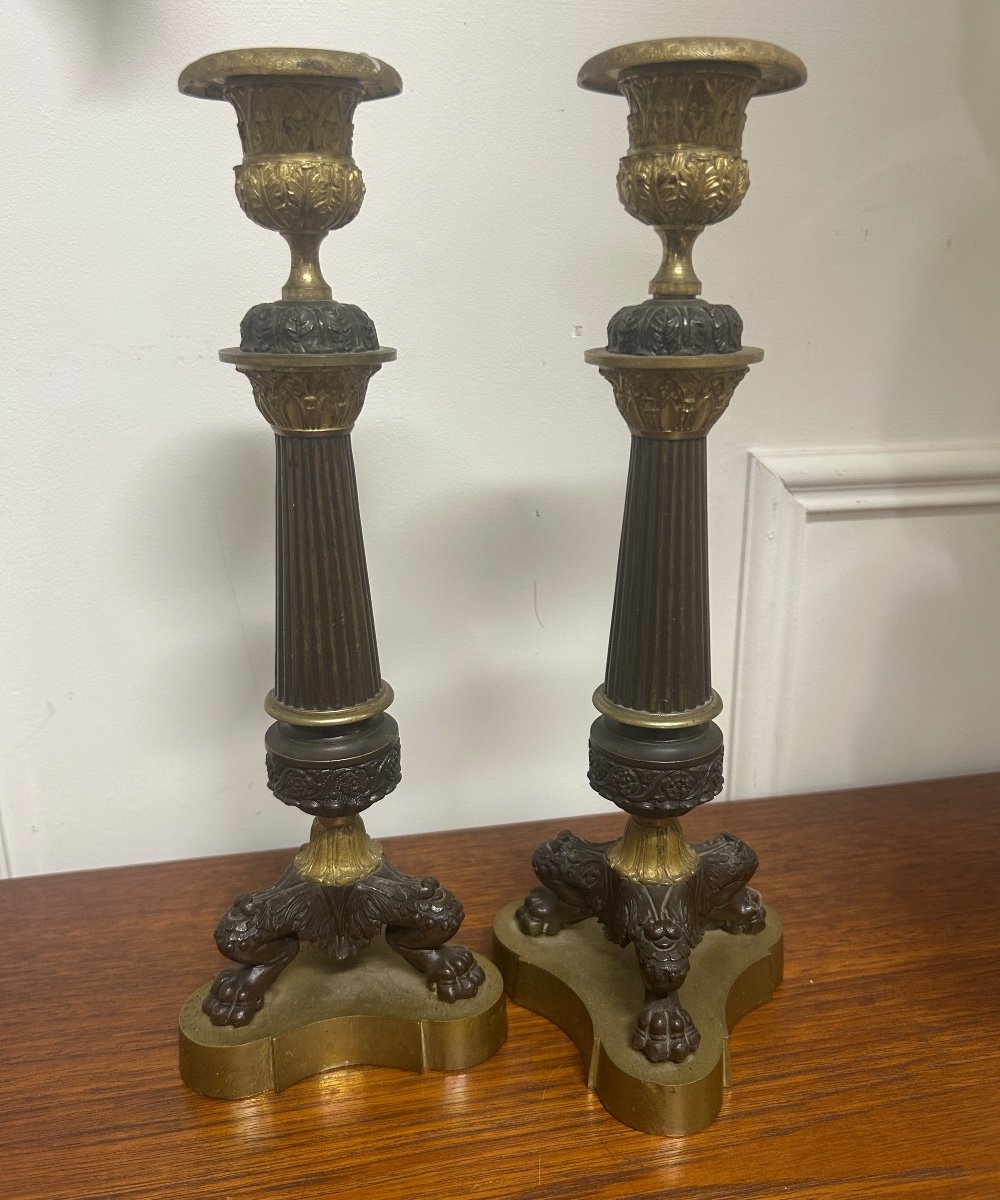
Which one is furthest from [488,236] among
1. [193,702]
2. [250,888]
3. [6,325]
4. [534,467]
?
[250,888]

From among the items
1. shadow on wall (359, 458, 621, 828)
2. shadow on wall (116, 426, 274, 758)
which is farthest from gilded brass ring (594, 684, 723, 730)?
shadow on wall (116, 426, 274, 758)

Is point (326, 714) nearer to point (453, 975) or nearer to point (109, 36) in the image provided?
point (453, 975)

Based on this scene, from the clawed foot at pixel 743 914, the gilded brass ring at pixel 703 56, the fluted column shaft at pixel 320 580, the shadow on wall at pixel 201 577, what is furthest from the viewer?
the shadow on wall at pixel 201 577

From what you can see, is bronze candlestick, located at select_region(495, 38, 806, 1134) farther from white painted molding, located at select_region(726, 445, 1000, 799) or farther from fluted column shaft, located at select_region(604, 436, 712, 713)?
white painted molding, located at select_region(726, 445, 1000, 799)

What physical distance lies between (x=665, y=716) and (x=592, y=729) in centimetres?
6

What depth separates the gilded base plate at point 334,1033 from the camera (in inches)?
28.7

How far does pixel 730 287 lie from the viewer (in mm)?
982

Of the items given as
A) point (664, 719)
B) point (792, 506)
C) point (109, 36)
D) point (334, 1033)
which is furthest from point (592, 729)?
point (109, 36)

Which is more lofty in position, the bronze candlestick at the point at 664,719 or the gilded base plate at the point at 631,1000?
the bronze candlestick at the point at 664,719

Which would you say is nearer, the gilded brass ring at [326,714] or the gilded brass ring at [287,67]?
the gilded brass ring at [287,67]

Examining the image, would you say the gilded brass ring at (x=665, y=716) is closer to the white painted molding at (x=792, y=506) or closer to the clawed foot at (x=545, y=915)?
the clawed foot at (x=545, y=915)

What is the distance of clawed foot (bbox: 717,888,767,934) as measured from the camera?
836 mm

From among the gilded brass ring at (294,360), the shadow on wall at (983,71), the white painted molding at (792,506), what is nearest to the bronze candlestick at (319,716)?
the gilded brass ring at (294,360)

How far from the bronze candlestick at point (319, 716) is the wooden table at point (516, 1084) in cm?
→ 4
